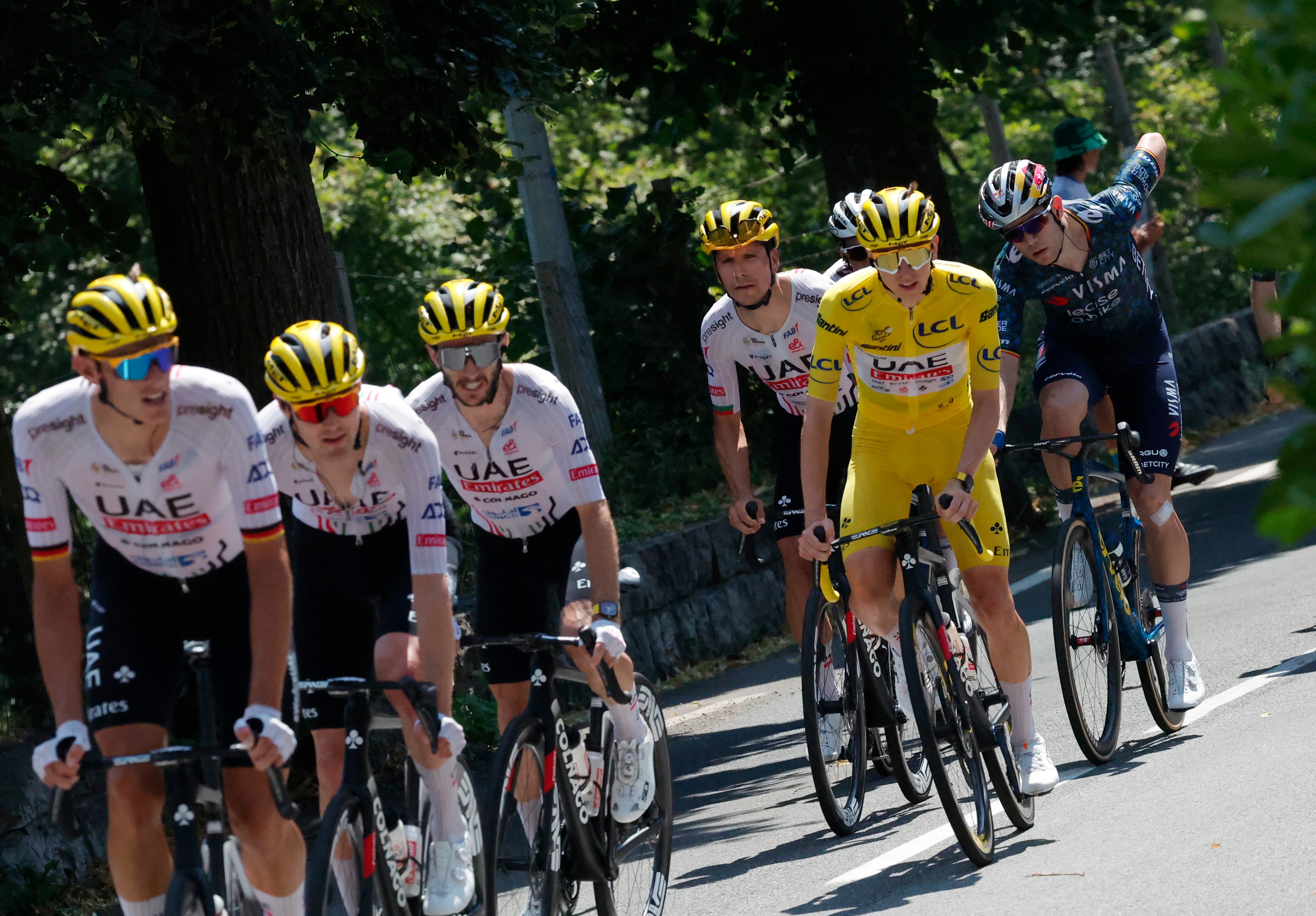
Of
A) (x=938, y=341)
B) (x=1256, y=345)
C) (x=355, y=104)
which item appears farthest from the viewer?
(x=1256, y=345)

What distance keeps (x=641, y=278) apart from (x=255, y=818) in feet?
31.6

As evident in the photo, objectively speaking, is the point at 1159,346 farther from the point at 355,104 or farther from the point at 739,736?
the point at 355,104

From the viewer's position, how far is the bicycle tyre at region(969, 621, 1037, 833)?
586 cm

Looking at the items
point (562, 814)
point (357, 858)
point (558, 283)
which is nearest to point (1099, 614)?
point (562, 814)

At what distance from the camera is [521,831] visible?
504 cm

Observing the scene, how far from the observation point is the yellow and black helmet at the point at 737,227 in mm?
7117

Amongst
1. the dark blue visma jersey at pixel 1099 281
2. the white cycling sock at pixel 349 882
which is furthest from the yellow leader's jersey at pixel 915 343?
the white cycling sock at pixel 349 882

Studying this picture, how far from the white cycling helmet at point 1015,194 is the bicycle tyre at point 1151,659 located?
151 cm

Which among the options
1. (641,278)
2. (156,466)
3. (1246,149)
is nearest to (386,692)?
(156,466)

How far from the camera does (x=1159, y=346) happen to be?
7633 millimetres

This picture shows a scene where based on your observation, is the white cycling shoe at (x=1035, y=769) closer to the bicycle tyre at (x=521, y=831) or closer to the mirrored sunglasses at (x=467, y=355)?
the bicycle tyre at (x=521, y=831)

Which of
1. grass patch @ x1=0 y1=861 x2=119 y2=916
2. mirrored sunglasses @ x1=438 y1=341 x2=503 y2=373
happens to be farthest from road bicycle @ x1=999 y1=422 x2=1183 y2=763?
grass patch @ x1=0 y1=861 x2=119 y2=916

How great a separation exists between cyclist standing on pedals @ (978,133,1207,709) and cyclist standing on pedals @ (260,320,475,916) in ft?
10.3

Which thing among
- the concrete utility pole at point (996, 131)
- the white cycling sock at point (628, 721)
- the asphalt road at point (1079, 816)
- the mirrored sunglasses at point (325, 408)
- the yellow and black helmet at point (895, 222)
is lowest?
the asphalt road at point (1079, 816)
